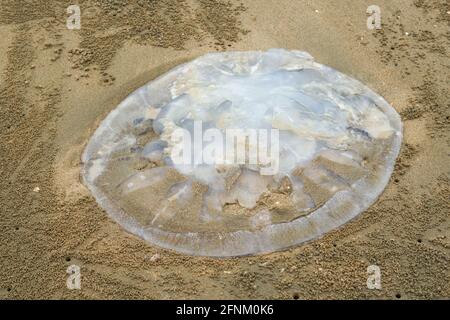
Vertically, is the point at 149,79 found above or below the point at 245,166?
below

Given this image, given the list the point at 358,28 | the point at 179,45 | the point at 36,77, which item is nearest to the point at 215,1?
the point at 179,45

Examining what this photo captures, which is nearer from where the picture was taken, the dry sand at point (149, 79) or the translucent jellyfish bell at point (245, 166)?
the dry sand at point (149, 79)

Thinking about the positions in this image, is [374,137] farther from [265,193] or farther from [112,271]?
[112,271]

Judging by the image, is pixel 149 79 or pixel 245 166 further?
pixel 149 79

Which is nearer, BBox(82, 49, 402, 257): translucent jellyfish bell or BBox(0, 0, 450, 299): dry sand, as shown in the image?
BBox(0, 0, 450, 299): dry sand
